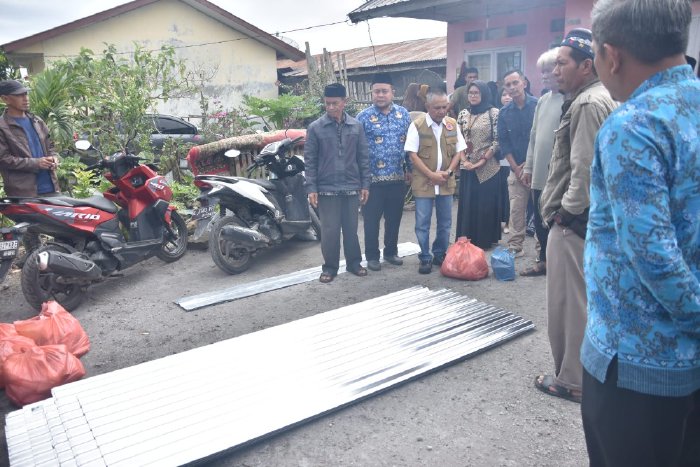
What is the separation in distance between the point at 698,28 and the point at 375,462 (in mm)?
7951

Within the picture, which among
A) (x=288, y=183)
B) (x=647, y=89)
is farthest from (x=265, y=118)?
(x=647, y=89)

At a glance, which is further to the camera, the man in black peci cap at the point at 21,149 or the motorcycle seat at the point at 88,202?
the man in black peci cap at the point at 21,149

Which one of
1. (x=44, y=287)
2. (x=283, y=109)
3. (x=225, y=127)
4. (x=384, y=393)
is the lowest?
(x=384, y=393)

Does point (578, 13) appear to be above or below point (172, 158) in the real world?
above

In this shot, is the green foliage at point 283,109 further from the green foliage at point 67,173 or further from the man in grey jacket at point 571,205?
the man in grey jacket at point 571,205

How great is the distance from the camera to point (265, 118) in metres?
11.2

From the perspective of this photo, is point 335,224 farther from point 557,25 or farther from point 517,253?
point 557,25

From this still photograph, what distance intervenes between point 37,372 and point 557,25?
953 cm

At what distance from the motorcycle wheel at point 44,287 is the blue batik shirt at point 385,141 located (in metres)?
3.02

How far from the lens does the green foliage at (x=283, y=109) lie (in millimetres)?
10219

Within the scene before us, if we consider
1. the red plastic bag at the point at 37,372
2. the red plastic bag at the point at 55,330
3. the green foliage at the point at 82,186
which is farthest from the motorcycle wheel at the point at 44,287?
the green foliage at the point at 82,186

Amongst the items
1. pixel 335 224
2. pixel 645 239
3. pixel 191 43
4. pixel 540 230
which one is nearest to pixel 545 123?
pixel 540 230

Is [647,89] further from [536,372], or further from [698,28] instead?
[698,28]

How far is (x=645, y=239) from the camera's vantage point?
1.27m
